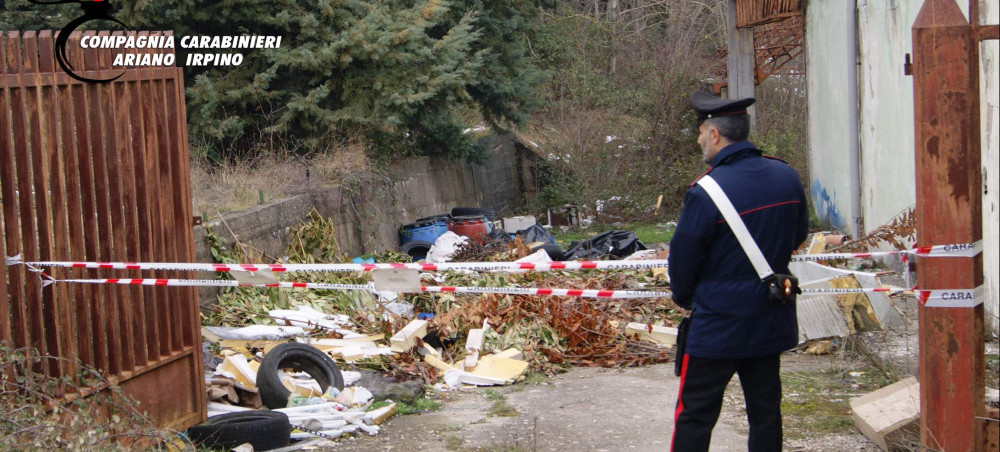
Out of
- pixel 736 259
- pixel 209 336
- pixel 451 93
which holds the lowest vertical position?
pixel 209 336

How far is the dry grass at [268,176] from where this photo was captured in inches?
459

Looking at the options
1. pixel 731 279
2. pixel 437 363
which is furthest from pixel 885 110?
pixel 731 279

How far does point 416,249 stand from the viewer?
15258 mm

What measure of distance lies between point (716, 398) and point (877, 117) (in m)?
8.11

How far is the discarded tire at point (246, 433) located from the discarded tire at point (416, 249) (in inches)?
381

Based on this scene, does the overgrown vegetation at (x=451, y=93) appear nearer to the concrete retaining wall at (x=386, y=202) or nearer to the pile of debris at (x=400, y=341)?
the concrete retaining wall at (x=386, y=202)

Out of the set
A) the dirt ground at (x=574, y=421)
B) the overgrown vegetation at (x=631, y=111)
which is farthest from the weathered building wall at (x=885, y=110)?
the overgrown vegetation at (x=631, y=111)

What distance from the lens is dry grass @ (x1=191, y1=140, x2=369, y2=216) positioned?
38.2 ft

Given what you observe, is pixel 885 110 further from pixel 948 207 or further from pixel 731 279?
pixel 731 279

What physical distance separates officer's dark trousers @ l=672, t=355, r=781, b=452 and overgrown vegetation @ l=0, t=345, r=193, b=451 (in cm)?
246

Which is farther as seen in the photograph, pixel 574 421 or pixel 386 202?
pixel 386 202

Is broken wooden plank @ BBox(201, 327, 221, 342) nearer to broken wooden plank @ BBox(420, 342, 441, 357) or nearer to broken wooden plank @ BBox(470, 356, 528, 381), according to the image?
broken wooden plank @ BBox(420, 342, 441, 357)

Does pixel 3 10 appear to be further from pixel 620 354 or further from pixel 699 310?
pixel 699 310

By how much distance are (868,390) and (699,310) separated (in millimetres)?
2961
